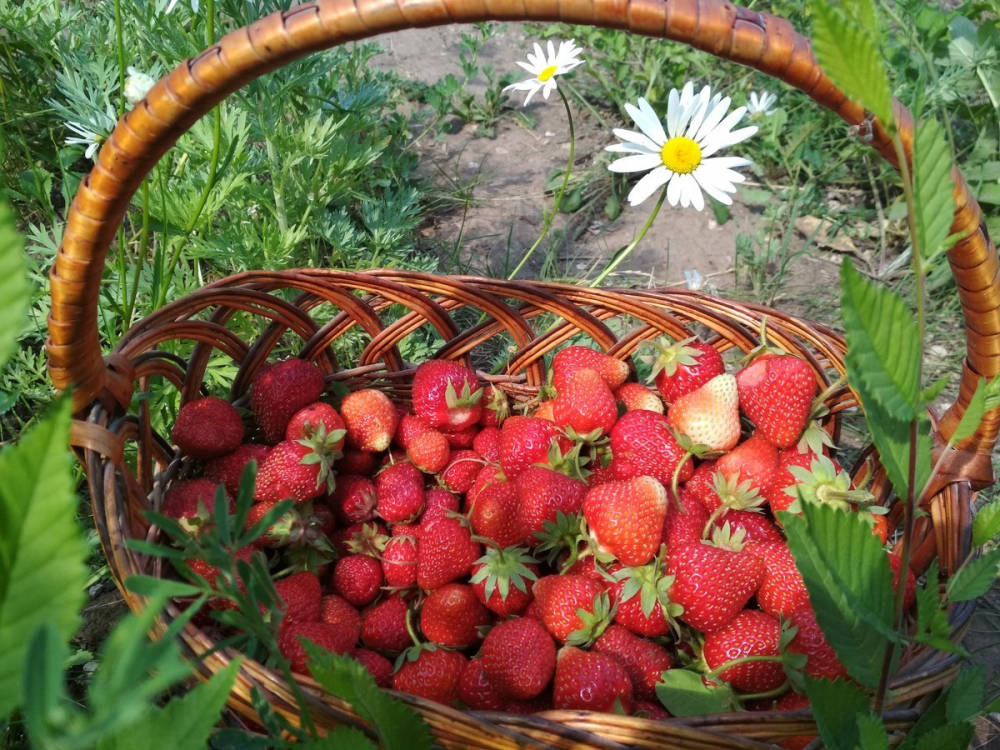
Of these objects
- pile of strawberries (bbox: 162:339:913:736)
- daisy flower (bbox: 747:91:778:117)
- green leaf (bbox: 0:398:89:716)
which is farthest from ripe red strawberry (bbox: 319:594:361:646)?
daisy flower (bbox: 747:91:778:117)

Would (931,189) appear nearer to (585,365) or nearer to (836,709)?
(836,709)

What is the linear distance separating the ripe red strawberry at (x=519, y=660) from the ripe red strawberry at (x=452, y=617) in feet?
0.21

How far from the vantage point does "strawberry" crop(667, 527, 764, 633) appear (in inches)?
37.4

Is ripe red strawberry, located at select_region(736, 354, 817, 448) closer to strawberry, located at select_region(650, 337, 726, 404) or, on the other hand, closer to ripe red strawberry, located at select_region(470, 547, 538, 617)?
strawberry, located at select_region(650, 337, 726, 404)

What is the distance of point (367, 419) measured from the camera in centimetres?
119

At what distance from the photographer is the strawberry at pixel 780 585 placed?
0.95m

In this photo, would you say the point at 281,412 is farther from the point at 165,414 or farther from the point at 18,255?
the point at 18,255

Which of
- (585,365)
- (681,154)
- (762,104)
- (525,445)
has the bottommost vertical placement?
(525,445)

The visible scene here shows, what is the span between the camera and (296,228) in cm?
167

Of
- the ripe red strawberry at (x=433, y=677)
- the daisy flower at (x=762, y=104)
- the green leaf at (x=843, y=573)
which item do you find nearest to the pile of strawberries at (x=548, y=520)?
the ripe red strawberry at (x=433, y=677)

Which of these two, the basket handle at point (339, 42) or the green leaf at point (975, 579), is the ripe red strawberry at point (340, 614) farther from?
the green leaf at point (975, 579)

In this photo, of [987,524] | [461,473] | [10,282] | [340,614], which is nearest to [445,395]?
[461,473]

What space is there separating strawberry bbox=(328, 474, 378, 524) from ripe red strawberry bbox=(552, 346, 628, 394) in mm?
298

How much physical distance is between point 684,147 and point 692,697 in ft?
2.87
